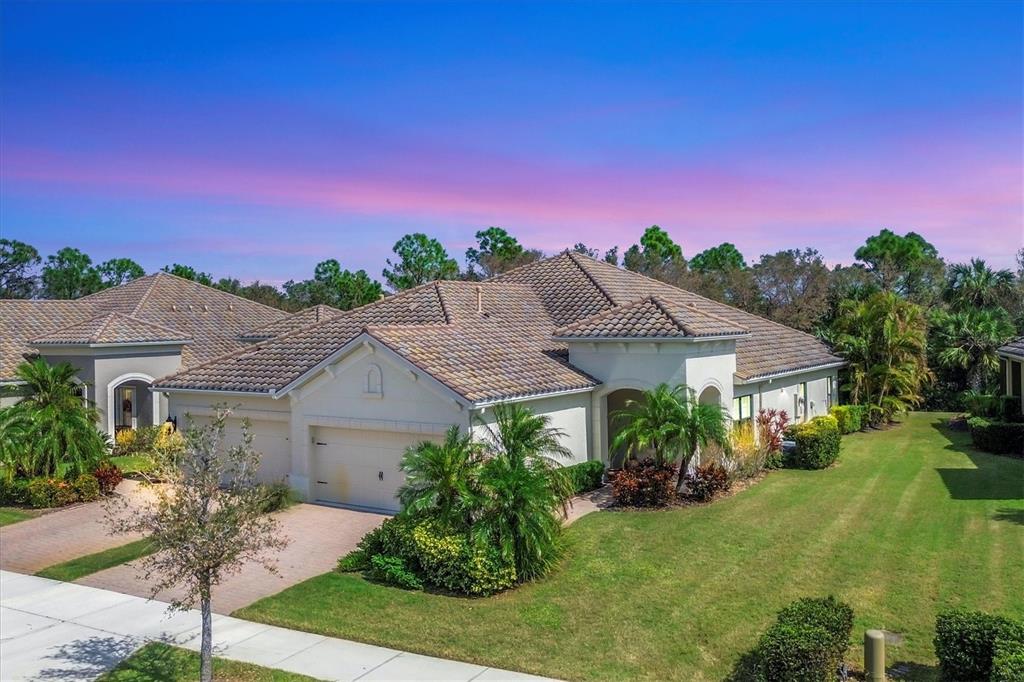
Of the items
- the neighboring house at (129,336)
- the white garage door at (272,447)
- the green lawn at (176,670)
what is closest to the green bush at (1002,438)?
the white garage door at (272,447)

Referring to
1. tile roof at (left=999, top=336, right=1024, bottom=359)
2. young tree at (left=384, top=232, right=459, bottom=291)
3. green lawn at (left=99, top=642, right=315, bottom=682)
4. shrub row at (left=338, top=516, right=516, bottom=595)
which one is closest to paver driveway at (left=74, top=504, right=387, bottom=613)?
shrub row at (left=338, top=516, right=516, bottom=595)

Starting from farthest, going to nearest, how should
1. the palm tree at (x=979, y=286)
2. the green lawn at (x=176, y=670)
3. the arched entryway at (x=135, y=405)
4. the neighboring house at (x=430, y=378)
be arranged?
the palm tree at (x=979, y=286)
the arched entryway at (x=135, y=405)
the neighboring house at (x=430, y=378)
the green lawn at (x=176, y=670)

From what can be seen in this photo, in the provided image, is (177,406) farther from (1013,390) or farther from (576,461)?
(1013,390)

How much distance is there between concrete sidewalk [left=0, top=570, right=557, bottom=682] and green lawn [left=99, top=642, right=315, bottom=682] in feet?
0.62

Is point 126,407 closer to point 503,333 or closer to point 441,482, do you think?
point 503,333

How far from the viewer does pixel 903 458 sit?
83.2ft

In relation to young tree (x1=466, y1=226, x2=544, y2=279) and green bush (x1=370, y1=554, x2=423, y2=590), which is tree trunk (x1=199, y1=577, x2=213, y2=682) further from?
young tree (x1=466, y1=226, x2=544, y2=279)

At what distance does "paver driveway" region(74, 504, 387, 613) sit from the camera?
1404cm

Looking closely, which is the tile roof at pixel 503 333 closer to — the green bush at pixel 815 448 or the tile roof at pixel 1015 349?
the green bush at pixel 815 448

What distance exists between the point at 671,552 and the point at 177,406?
15.7 meters

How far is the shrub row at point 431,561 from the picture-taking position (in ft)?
44.1

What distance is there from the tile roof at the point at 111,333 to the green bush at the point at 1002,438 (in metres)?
29.0

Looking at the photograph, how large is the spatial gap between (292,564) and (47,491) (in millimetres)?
9317

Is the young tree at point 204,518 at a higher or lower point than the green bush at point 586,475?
higher
